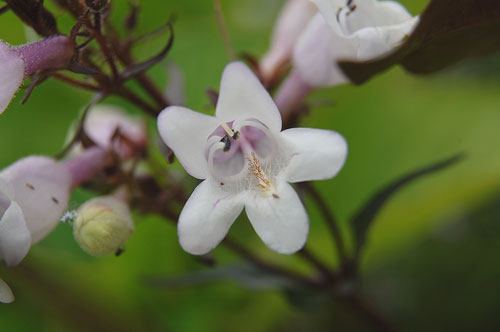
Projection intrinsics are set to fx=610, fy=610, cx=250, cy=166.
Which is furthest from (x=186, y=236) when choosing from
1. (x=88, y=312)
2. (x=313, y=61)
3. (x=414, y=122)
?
(x=414, y=122)

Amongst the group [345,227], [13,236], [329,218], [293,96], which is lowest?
[345,227]

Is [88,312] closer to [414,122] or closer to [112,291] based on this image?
[112,291]

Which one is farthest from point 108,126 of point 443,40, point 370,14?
point 443,40

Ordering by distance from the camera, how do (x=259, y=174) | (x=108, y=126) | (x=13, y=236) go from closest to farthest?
(x=13, y=236)
(x=259, y=174)
(x=108, y=126)

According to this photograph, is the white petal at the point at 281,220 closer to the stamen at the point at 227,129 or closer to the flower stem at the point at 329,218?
the stamen at the point at 227,129

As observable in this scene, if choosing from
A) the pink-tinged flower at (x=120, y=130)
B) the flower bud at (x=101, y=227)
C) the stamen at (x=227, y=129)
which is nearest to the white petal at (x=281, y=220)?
the stamen at (x=227, y=129)

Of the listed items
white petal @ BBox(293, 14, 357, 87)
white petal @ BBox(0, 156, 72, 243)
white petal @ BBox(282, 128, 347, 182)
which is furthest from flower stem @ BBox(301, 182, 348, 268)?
white petal @ BBox(0, 156, 72, 243)

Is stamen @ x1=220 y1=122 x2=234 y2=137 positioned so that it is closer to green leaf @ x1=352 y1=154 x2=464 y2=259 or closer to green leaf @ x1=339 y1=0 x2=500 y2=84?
green leaf @ x1=339 y1=0 x2=500 y2=84

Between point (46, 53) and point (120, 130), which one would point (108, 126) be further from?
point (46, 53)
